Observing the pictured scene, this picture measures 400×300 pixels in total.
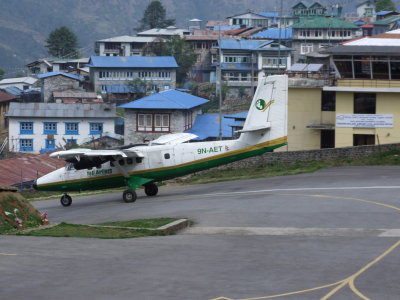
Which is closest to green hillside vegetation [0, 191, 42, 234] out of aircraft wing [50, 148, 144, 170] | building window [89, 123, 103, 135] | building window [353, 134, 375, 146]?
aircraft wing [50, 148, 144, 170]

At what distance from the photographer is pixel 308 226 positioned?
1182 inches

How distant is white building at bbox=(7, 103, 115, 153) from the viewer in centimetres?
9556

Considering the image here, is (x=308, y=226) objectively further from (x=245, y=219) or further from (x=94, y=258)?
(x=94, y=258)

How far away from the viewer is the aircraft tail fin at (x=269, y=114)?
4150 cm

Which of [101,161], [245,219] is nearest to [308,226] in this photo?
[245,219]

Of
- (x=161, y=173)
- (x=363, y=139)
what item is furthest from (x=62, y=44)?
(x=161, y=173)

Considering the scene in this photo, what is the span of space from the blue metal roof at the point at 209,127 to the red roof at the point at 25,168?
1087 inches

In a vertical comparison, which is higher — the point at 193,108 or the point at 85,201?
the point at 193,108

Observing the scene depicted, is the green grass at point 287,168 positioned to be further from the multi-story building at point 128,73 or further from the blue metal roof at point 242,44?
the blue metal roof at point 242,44

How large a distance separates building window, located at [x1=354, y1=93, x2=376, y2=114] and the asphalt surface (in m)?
17.7

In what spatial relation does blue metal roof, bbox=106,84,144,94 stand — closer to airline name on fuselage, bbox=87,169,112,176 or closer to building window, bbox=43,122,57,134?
building window, bbox=43,122,57,134

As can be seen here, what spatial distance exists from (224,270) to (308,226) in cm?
888

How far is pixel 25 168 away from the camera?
198 ft

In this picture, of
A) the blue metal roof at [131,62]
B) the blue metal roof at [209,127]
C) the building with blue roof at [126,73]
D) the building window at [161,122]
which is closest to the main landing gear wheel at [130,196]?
the blue metal roof at [209,127]
